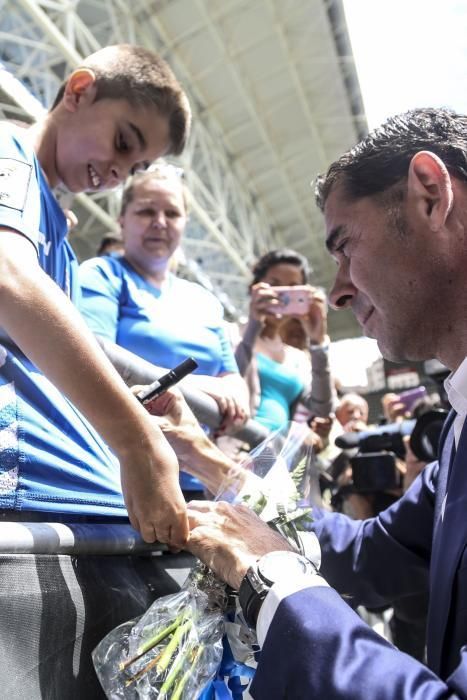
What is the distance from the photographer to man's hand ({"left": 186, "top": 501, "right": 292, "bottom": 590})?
821mm

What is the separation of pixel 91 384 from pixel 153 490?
0.15m

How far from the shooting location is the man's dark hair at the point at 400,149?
1141 mm

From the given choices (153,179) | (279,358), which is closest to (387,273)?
(153,179)

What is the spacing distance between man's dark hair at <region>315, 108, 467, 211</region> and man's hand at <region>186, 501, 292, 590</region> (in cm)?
64

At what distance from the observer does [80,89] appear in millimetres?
1236

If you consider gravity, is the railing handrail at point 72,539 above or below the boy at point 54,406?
below

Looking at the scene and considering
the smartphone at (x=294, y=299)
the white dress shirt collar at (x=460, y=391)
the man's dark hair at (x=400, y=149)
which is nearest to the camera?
the white dress shirt collar at (x=460, y=391)

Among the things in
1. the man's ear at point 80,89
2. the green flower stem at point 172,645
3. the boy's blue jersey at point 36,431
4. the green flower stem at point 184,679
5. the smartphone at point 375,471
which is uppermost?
the man's ear at point 80,89

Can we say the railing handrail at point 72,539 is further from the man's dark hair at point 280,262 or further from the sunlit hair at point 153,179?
the man's dark hair at point 280,262

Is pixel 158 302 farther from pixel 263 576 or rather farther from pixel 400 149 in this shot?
pixel 263 576

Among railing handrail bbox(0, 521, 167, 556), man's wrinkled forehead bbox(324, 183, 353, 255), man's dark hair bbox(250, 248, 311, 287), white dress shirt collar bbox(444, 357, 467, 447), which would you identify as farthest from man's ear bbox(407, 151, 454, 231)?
man's dark hair bbox(250, 248, 311, 287)

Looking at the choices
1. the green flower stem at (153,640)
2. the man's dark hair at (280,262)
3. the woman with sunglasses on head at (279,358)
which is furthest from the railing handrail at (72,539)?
the man's dark hair at (280,262)

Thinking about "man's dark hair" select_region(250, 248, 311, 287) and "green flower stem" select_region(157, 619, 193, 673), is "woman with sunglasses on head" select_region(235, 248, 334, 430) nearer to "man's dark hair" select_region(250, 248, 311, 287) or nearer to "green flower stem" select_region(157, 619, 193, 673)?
"man's dark hair" select_region(250, 248, 311, 287)

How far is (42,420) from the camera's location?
849 millimetres
